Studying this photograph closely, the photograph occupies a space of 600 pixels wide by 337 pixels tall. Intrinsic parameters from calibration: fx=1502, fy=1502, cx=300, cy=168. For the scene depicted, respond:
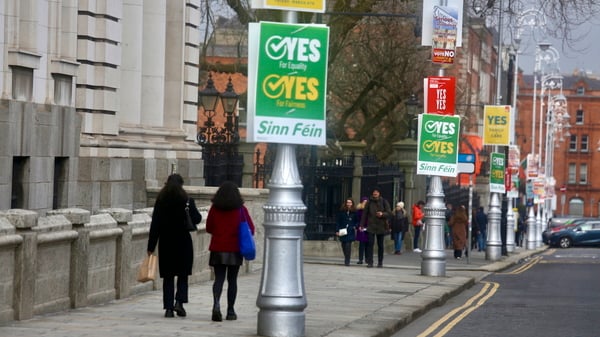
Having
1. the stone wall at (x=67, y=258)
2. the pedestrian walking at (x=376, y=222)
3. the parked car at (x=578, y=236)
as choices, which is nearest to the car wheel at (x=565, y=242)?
the parked car at (x=578, y=236)

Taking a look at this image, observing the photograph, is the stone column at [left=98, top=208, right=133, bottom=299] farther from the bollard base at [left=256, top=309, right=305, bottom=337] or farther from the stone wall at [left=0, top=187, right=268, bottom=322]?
the bollard base at [left=256, top=309, right=305, bottom=337]

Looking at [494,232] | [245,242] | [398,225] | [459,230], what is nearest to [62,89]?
[245,242]

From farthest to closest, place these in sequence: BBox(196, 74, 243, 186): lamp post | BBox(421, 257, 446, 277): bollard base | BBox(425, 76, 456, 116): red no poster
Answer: BBox(196, 74, 243, 186): lamp post → BBox(421, 257, 446, 277): bollard base → BBox(425, 76, 456, 116): red no poster

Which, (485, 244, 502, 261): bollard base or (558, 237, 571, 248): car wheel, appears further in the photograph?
(558, 237, 571, 248): car wheel

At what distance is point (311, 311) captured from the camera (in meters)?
18.1

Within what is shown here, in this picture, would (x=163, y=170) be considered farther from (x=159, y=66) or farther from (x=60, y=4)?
(x=60, y=4)

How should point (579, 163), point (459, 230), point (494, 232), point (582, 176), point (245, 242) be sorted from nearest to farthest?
1. point (245, 242)
2. point (459, 230)
3. point (494, 232)
4. point (579, 163)
5. point (582, 176)

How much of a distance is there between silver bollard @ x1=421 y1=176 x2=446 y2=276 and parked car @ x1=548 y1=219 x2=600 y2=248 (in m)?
46.1

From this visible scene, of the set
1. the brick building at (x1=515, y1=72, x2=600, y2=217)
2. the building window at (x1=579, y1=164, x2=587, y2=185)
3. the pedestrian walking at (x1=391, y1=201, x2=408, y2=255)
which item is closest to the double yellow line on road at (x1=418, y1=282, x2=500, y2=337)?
the pedestrian walking at (x1=391, y1=201, x2=408, y2=255)

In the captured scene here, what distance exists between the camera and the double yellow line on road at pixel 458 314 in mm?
17484

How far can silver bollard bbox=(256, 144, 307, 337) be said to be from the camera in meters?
13.8

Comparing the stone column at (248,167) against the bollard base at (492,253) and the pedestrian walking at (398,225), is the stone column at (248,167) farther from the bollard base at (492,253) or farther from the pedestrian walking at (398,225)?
the bollard base at (492,253)

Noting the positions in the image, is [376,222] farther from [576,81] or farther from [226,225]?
[576,81]

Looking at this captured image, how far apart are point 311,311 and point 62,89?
8.81m
